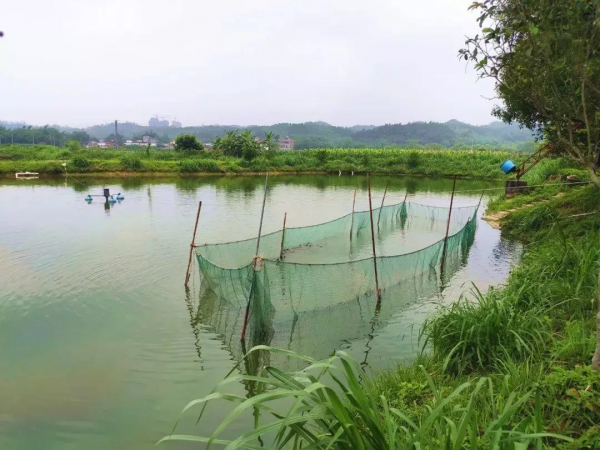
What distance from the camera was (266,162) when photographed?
120 ft

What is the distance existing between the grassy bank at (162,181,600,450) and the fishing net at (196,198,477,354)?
4.51 feet

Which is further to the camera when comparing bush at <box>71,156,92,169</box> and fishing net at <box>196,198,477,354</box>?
bush at <box>71,156,92,169</box>

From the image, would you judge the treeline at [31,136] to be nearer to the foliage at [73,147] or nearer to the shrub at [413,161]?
the foliage at [73,147]

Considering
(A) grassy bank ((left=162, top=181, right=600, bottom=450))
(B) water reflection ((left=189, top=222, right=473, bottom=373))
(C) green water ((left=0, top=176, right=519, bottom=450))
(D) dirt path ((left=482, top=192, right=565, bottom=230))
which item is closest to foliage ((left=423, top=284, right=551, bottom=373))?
(A) grassy bank ((left=162, top=181, right=600, bottom=450))

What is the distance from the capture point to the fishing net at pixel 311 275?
5.98m

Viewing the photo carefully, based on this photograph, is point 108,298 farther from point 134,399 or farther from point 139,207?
point 139,207

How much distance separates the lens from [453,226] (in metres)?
14.1

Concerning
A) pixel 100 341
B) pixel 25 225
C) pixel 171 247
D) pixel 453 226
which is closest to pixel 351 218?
pixel 453 226

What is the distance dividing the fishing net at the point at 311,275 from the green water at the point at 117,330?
0.29 m

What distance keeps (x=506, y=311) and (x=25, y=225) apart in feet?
46.9

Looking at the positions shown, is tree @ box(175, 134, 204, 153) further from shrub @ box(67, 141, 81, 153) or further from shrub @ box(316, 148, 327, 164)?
shrub @ box(316, 148, 327, 164)

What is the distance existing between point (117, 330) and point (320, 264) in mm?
3280

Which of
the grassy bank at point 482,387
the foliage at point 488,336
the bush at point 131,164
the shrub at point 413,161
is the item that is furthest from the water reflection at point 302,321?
the shrub at point 413,161

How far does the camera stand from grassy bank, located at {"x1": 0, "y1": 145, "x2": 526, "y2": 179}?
103 ft
